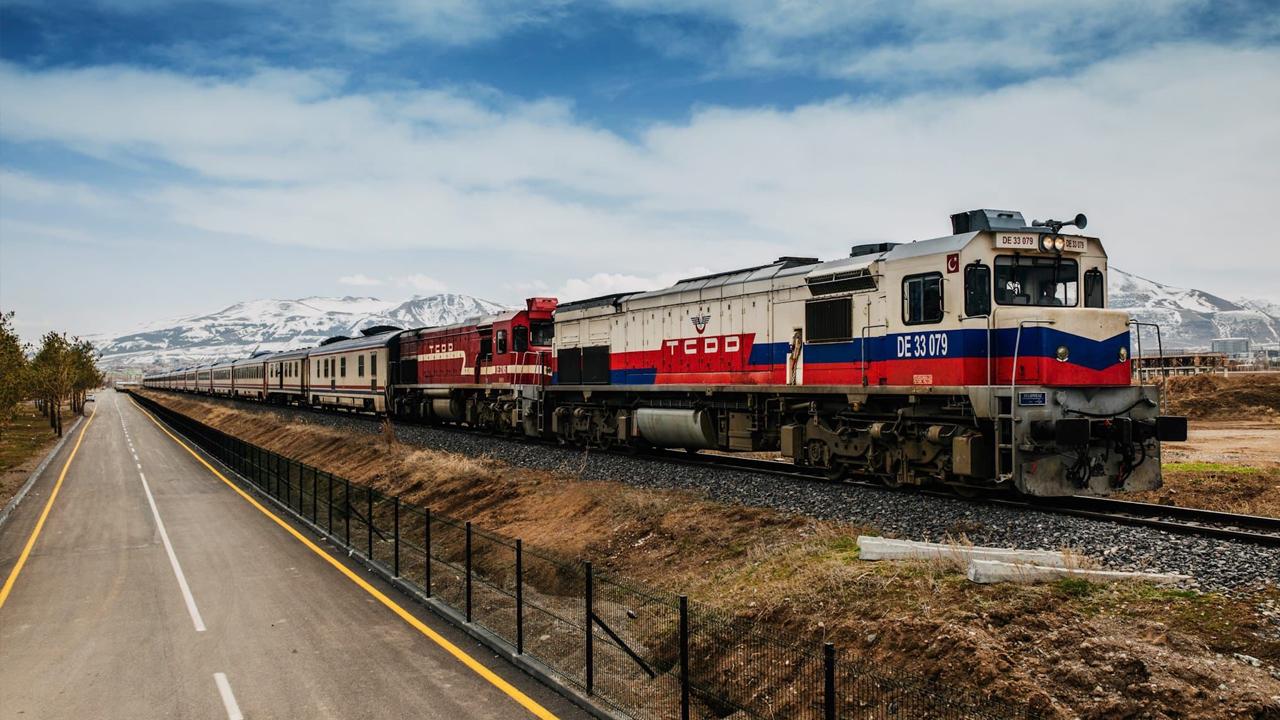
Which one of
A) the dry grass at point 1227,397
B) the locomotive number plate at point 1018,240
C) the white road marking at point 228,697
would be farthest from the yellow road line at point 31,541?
the dry grass at point 1227,397

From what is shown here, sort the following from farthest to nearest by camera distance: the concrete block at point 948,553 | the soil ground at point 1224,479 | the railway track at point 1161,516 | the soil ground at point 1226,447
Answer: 1. the soil ground at point 1226,447
2. the soil ground at point 1224,479
3. the railway track at point 1161,516
4. the concrete block at point 948,553

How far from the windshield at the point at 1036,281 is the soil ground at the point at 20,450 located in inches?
1185

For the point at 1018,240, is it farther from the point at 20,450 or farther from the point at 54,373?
the point at 54,373

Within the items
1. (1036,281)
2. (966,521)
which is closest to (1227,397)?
(1036,281)

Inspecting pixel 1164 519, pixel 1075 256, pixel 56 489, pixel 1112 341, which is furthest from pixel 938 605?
pixel 56 489

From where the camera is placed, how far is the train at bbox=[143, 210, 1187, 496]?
570 inches

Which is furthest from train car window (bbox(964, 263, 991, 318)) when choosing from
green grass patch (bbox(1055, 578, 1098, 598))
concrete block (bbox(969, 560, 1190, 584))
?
green grass patch (bbox(1055, 578, 1098, 598))

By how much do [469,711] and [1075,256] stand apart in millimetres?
12982

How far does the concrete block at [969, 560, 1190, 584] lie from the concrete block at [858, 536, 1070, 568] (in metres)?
0.23

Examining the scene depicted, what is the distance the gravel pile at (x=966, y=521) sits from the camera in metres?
10.6

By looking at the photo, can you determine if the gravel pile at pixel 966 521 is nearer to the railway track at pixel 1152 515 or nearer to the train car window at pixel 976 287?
the railway track at pixel 1152 515

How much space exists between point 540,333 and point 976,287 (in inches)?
781

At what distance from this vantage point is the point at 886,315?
16781 millimetres

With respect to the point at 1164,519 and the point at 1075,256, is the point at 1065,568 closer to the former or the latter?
the point at 1164,519
